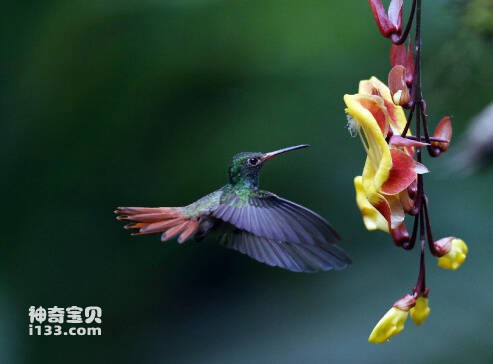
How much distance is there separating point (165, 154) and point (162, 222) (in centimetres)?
168

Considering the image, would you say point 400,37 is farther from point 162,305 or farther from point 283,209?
point 162,305

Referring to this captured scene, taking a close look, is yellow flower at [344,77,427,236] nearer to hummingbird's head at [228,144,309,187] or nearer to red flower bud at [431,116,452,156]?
red flower bud at [431,116,452,156]

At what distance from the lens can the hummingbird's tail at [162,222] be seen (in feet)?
A: 4.17

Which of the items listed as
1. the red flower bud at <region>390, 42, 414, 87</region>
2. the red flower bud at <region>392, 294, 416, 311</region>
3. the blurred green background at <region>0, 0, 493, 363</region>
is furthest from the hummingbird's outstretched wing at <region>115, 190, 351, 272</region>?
the blurred green background at <region>0, 0, 493, 363</region>

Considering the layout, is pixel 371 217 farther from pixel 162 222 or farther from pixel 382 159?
pixel 162 222

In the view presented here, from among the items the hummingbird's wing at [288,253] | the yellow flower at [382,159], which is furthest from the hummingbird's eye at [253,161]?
the yellow flower at [382,159]

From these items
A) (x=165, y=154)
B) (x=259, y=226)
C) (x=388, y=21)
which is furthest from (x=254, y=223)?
(x=165, y=154)

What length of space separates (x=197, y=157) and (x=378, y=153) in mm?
1933

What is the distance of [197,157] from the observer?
2939mm

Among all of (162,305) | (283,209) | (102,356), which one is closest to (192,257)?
(162,305)

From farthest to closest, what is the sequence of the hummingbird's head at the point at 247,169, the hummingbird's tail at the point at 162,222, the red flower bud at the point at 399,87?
1. the hummingbird's head at the point at 247,169
2. the hummingbird's tail at the point at 162,222
3. the red flower bud at the point at 399,87

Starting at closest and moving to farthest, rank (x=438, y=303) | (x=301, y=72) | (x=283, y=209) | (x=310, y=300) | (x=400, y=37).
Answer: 1. (x=400, y=37)
2. (x=283, y=209)
3. (x=438, y=303)
4. (x=310, y=300)
5. (x=301, y=72)

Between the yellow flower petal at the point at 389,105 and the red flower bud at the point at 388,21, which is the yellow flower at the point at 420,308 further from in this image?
the red flower bud at the point at 388,21

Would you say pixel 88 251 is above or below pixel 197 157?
below
